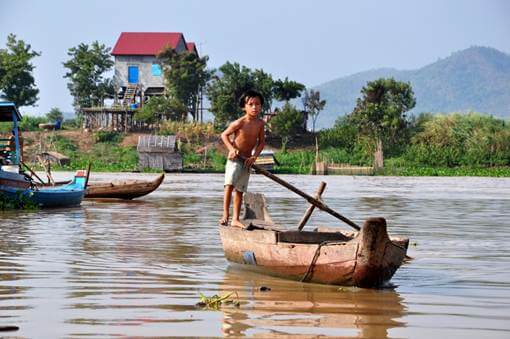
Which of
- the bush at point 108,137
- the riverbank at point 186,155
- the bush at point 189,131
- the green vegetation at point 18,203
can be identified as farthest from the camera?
the bush at point 108,137

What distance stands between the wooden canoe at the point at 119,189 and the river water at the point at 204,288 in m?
6.88

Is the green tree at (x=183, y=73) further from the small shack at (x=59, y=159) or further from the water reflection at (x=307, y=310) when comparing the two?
the water reflection at (x=307, y=310)

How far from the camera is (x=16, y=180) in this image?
18578 mm

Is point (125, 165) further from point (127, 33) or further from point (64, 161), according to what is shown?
point (127, 33)

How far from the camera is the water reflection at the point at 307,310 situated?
6.85 metres

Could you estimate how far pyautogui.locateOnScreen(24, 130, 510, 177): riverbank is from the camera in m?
44.9

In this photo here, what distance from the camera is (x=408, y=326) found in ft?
23.2

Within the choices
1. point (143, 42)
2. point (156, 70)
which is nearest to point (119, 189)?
point (156, 70)

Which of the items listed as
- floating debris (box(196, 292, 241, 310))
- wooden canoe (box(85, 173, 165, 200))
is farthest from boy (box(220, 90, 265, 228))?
wooden canoe (box(85, 173, 165, 200))

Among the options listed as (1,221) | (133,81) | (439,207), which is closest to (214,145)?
(133,81)

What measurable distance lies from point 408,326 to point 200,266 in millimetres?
3782

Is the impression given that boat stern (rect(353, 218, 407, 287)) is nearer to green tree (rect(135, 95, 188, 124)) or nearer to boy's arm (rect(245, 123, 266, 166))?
boy's arm (rect(245, 123, 266, 166))

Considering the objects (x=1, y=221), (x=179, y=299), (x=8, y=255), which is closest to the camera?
(x=179, y=299)

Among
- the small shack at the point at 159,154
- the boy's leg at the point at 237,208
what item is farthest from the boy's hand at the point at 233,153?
the small shack at the point at 159,154
